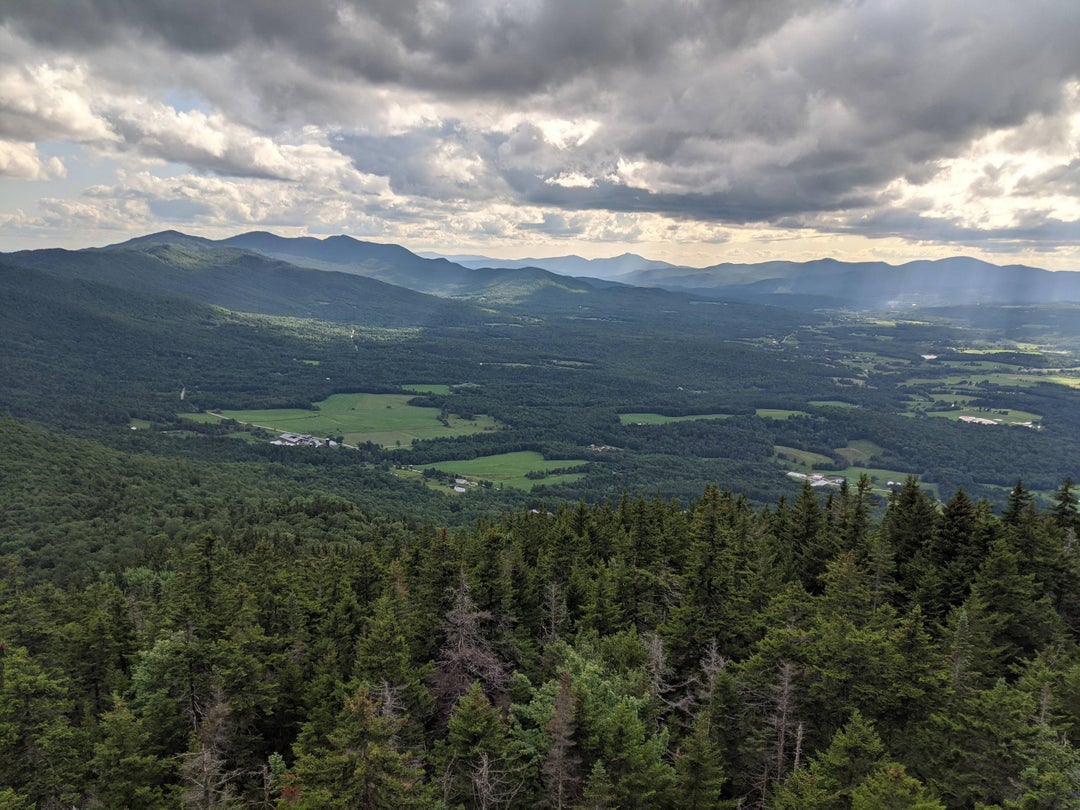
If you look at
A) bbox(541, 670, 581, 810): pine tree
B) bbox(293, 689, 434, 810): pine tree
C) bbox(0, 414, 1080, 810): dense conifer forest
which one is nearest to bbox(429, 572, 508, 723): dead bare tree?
bbox(0, 414, 1080, 810): dense conifer forest

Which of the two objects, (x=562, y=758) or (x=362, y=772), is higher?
(x=362, y=772)

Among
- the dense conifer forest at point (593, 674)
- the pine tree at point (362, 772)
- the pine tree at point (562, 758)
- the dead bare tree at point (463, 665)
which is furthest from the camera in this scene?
the dead bare tree at point (463, 665)

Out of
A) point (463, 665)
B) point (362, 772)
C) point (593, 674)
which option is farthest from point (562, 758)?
point (463, 665)

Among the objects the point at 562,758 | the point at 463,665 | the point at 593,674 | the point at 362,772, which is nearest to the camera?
the point at 362,772

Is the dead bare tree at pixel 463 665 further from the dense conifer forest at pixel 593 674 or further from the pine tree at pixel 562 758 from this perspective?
the pine tree at pixel 562 758

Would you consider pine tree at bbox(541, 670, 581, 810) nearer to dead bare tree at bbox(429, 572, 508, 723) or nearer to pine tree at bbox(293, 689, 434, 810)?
pine tree at bbox(293, 689, 434, 810)

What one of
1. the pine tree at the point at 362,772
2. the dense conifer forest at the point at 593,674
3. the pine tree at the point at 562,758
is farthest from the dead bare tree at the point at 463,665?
the pine tree at the point at 362,772

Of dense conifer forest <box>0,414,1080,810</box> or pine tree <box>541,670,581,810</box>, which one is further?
pine tree <box>541,670,581,810</box>

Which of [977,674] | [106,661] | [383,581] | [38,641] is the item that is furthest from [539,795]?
[38,641]

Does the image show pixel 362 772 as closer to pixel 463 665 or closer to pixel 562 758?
pixel 562 758

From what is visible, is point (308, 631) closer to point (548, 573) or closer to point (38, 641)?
point (548, 573)

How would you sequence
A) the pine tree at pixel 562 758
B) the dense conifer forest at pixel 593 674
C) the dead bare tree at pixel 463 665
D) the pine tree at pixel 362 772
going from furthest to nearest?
1. the dead bare tree at pixel 463 665
2. the pine tree at pixel 562 758
3. the dense conifer forest at pixel 593 674
4. the pine tree at pixel 362 772
